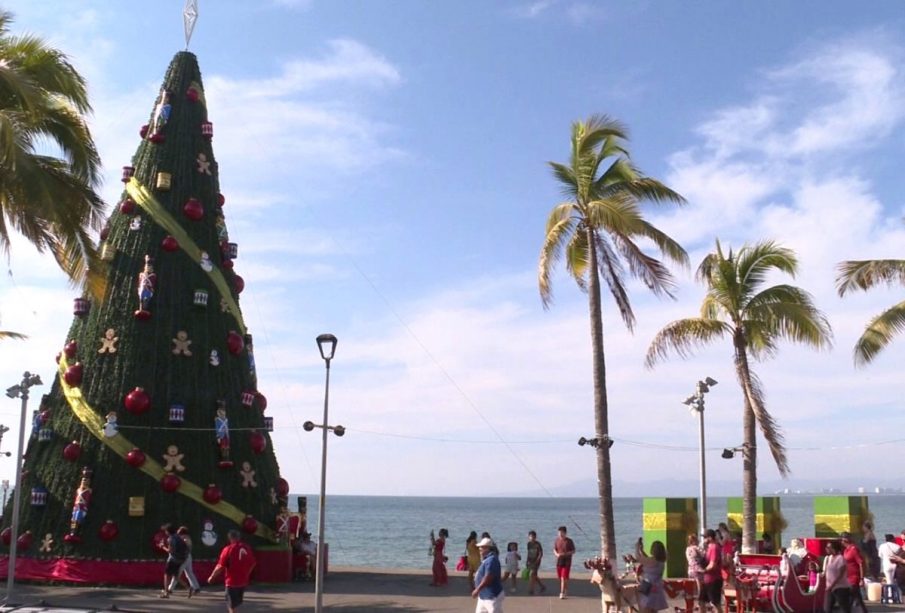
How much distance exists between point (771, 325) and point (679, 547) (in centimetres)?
638

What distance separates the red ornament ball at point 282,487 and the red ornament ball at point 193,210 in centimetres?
671

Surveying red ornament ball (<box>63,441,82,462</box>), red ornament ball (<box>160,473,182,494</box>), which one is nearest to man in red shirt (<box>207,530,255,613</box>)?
red ornament ball (<box>160,473,182,494</box>)

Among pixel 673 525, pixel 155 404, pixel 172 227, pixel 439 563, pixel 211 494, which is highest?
pixel 172 227

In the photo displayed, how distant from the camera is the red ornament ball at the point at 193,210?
22.9 m

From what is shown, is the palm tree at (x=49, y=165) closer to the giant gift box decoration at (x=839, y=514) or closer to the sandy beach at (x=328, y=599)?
the sandy beach at (x=328, y=599)

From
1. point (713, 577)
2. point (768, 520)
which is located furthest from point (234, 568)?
point (768, 520)

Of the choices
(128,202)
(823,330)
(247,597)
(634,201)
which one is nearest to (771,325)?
(823,330)

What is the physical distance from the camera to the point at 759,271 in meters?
23.3

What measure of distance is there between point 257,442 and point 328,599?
4.27 meters

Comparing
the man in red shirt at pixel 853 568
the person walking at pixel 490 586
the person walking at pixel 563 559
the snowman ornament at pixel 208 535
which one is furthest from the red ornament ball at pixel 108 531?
the man in red shirt at pixel 853 568

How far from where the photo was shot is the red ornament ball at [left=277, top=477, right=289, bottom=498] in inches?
914

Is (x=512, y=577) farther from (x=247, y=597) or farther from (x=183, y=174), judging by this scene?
(x=183, y=174)

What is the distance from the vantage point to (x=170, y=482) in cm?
2070

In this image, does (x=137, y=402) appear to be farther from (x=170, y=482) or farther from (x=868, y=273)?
(x=868, y=273)
